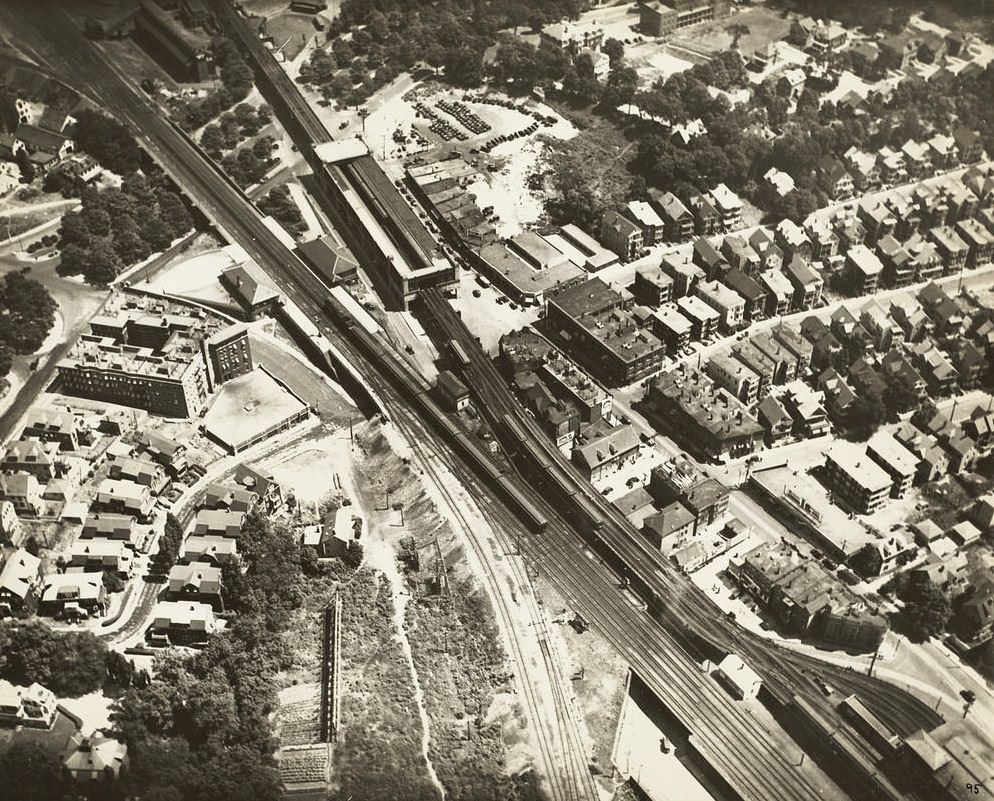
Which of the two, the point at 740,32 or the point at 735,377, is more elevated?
the point at 740,32

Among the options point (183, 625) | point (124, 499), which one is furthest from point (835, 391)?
point (124, 499)

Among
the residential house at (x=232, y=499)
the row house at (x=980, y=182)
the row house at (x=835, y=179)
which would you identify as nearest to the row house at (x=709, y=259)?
the row house at (x=835, y=179)

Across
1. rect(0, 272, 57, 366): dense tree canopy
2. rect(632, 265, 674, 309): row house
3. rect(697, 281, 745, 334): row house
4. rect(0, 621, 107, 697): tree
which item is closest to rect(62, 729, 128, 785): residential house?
rect(0, 621, 107, 697): tree

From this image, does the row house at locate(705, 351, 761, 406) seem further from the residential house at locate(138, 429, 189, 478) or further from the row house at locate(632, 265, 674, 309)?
the residential house at locate(138, 429, 189, 478)

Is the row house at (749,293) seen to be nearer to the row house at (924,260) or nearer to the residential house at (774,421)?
the residential house at (774,421)

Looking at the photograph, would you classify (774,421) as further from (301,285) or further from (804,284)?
(301,285)

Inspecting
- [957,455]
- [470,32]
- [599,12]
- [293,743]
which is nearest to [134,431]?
[293,743]
